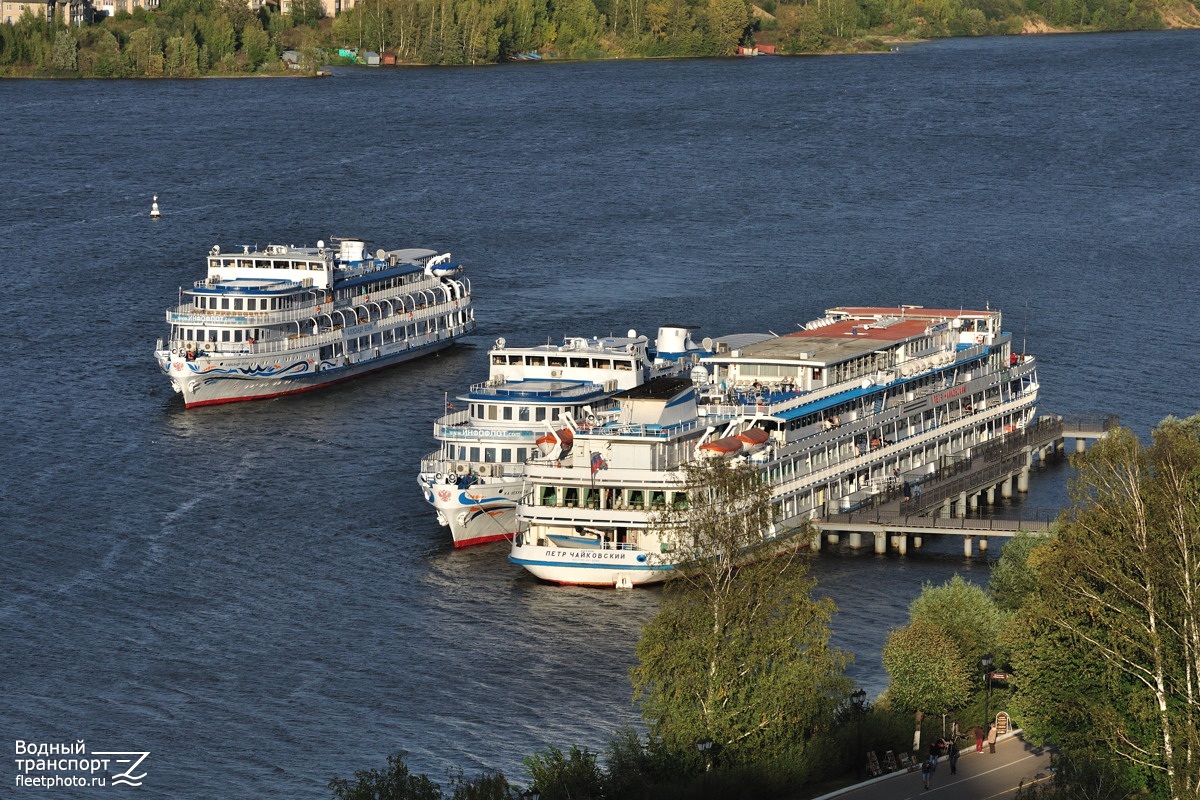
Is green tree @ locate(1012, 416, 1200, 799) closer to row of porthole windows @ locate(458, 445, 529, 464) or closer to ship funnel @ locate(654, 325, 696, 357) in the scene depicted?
row of porthole windows @ locate(458, 445, 529, 464)

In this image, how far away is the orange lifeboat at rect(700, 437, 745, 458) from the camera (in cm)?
8075

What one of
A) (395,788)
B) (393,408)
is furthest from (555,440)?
(395,788)

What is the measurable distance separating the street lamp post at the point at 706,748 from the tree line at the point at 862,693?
13 centimetres

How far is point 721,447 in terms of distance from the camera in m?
81.1

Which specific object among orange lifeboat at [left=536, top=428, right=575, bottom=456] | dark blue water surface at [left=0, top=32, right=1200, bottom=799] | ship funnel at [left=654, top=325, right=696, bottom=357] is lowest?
dark blue water surface at [left=0, top=32, right=1200, bottom=799]

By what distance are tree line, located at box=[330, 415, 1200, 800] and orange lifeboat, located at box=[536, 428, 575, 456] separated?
72.7 ft

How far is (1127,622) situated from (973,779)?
6177mm

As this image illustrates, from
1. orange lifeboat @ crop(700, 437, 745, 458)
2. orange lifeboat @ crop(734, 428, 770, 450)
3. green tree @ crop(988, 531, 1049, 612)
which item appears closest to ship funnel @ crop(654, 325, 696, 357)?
orange lifeboat @ crop(734, 428, 770, 450)

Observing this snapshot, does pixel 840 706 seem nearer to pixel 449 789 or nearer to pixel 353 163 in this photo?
pixel 449 789

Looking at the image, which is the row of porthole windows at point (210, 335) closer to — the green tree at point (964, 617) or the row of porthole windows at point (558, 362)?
the row of porthole windows at point (558, 362)

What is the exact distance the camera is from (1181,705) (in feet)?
170

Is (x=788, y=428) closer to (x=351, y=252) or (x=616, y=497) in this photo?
(x=616, y=497)

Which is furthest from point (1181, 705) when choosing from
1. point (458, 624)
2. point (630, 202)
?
point (630, 202)

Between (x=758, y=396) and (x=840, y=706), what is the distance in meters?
28.1
